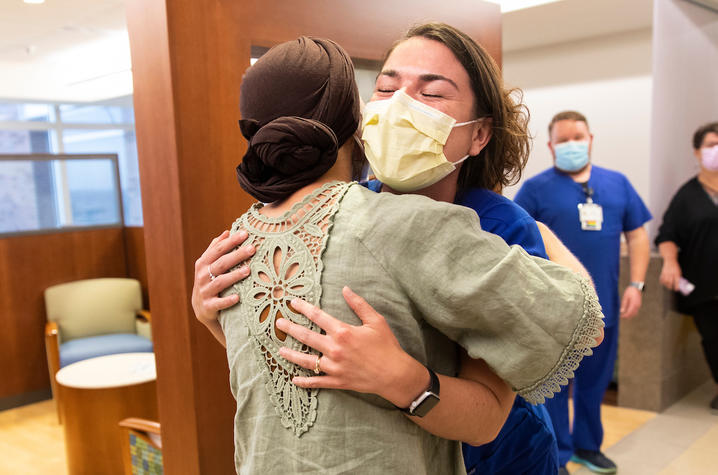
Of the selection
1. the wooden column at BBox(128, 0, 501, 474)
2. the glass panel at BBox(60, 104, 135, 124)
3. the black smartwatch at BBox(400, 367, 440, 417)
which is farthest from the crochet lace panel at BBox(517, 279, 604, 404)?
the glass panel at BBox(60, 104, 135, 124)

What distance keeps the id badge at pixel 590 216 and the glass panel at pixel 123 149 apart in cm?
533

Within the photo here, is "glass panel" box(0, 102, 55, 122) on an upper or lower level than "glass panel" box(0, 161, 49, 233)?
upper

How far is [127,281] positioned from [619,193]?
4024 mm

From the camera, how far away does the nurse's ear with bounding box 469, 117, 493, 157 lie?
1159mm

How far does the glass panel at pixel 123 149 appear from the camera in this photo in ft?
23.4

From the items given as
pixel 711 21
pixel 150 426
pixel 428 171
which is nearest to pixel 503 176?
pixel 428 171

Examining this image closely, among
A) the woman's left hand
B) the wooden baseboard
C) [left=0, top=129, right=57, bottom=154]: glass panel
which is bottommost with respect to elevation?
the wooden baseboard

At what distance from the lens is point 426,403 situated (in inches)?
33.0

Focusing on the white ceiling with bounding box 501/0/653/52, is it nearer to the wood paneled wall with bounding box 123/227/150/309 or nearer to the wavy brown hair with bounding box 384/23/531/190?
the wavy brown hair with bounding box 384/23/531/190

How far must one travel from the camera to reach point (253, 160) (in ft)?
3.06

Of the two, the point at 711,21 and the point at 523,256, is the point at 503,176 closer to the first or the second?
the point at 523,256

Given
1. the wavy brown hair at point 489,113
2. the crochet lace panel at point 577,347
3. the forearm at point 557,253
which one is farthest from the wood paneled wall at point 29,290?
the crochet lace panel at point 577,347

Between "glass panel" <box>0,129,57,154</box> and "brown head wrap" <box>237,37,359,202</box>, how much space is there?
6.46 m

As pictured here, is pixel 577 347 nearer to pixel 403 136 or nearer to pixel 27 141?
pixel 403 136
